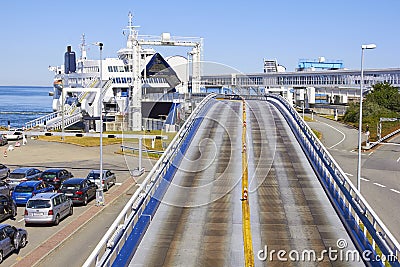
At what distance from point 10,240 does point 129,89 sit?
59.6 metres

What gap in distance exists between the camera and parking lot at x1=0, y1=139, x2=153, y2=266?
60.0 ft

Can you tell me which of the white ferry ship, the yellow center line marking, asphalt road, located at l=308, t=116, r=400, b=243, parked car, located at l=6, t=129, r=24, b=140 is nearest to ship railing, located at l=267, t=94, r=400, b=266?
the yellow center line marking

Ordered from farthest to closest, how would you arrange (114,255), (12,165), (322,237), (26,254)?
(12,165), (26,254), (322,237), (114,255)

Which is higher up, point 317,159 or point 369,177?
point 317,159

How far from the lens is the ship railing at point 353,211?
12.3m

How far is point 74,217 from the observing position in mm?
24625

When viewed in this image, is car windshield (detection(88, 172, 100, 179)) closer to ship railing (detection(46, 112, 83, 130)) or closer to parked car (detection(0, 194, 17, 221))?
parked car (detection(0, 194, 17, 221))

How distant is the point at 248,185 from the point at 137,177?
18.0 meters

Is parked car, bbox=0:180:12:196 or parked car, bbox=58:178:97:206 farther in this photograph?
parked car, bbox=0:180:12:196

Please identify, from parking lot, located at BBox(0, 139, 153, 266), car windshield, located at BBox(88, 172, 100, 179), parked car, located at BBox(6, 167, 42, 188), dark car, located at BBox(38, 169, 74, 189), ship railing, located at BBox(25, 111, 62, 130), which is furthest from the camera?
ship railing, located at BBox(25, 111, 62, 130)

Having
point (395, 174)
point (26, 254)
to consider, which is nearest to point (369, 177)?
point (395, 174)

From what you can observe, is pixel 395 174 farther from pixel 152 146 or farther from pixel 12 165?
pixel 12 165

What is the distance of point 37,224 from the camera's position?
22.4 metres

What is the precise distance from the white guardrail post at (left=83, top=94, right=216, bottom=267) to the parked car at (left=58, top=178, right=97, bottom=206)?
6637 mm
